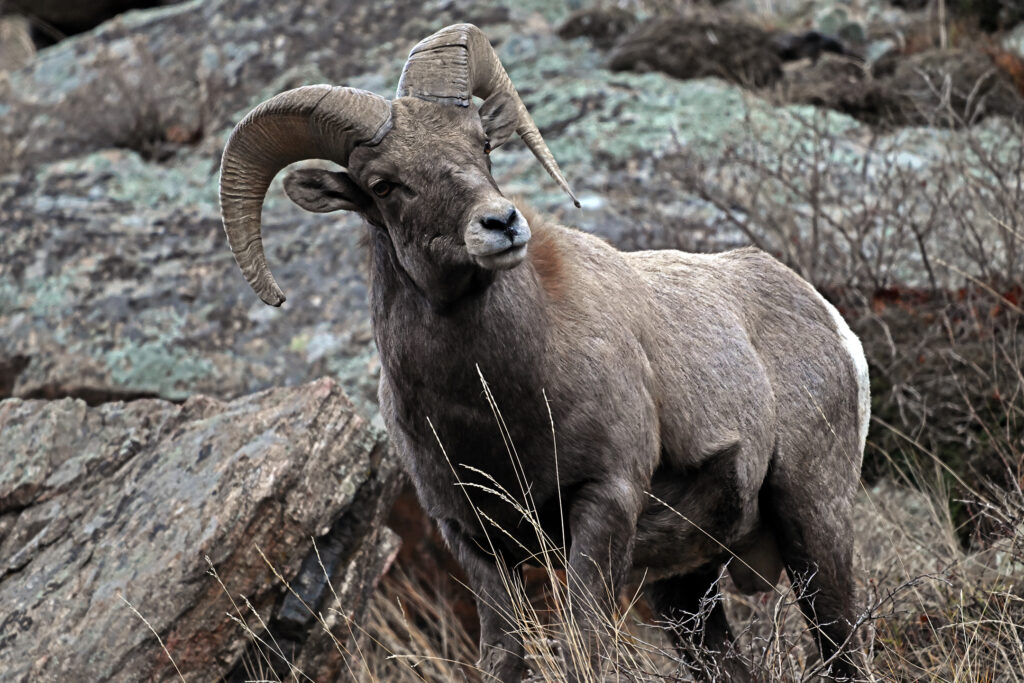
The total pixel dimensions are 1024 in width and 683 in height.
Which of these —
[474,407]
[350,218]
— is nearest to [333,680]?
[474,407]

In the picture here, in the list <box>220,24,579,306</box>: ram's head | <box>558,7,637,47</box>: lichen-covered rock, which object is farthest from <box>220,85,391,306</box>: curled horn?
<box>558,7,637,47</box>: lichen-covered rock

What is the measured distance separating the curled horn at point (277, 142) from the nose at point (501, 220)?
2.00ft

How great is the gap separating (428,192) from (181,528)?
218cm

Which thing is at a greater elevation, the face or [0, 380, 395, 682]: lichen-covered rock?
the face

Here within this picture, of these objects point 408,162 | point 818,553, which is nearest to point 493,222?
point 408,162

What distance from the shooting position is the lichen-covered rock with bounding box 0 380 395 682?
16.9 ft

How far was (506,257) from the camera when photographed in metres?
3.90

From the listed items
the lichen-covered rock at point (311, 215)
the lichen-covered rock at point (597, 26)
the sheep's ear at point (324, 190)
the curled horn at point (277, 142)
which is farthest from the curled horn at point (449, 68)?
the lichen-covered rock at point (597, 26)

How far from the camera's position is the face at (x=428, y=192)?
3.94 m

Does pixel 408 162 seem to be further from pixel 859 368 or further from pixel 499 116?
pixel 859 368

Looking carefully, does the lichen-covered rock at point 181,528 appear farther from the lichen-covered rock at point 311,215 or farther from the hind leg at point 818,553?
the hind leg at point 818,553

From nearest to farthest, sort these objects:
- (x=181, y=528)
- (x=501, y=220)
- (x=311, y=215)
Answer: (x=501, y=220) < (x=181, y=528) < (x=311, y=215)

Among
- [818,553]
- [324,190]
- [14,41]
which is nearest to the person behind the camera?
[324,190]

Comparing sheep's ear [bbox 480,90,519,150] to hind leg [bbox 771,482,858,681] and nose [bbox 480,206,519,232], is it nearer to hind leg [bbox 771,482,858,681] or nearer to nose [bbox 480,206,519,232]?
nose [bbox 480,206,519,232]
